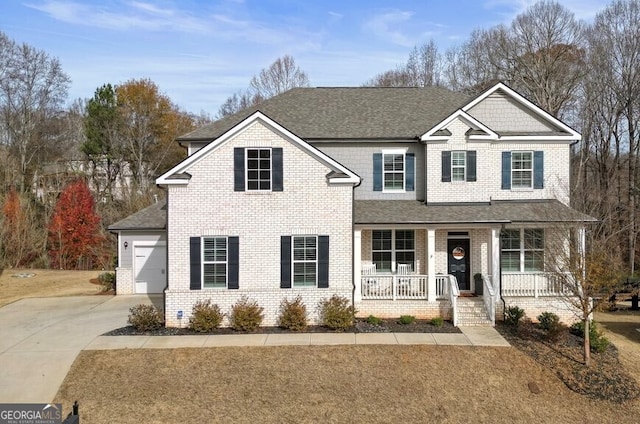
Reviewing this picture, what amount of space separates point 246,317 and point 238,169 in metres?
4.64

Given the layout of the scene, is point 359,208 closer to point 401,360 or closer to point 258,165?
point 258,165

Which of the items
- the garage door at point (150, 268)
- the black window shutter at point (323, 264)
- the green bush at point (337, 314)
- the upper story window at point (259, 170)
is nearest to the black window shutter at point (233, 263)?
the upper story window at point (259, 170)

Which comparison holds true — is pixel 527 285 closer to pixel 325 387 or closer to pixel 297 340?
pixel 297 340

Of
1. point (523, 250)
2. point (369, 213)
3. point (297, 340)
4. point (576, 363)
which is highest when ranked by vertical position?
point (369, 213)

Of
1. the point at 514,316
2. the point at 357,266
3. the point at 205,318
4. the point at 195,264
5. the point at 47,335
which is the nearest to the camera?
the point at 47,335

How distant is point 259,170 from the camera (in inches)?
595

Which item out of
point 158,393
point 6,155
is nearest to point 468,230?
point 158,393

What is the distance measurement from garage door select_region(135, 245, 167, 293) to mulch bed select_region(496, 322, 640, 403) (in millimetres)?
13503

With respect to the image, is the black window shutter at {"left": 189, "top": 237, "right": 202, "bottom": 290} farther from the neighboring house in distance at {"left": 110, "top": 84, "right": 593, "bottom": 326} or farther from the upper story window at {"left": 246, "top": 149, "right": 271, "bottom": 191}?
the upper story window at {"left": 246, "top": 149, "right": 271, "bottom": 191}

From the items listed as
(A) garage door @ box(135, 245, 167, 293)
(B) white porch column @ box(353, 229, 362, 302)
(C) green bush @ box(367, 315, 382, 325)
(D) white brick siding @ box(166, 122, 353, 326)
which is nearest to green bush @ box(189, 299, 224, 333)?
(D) white brick siding @ box(166, 122, 353, 326)

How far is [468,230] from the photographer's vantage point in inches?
680

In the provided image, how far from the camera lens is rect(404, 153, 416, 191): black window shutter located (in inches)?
711

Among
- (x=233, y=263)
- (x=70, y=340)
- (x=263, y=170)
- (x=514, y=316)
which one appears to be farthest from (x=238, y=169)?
(x=514, y=316)

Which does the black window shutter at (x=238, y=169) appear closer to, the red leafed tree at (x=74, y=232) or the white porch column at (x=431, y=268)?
the white porch column at (x=431, y=268)
